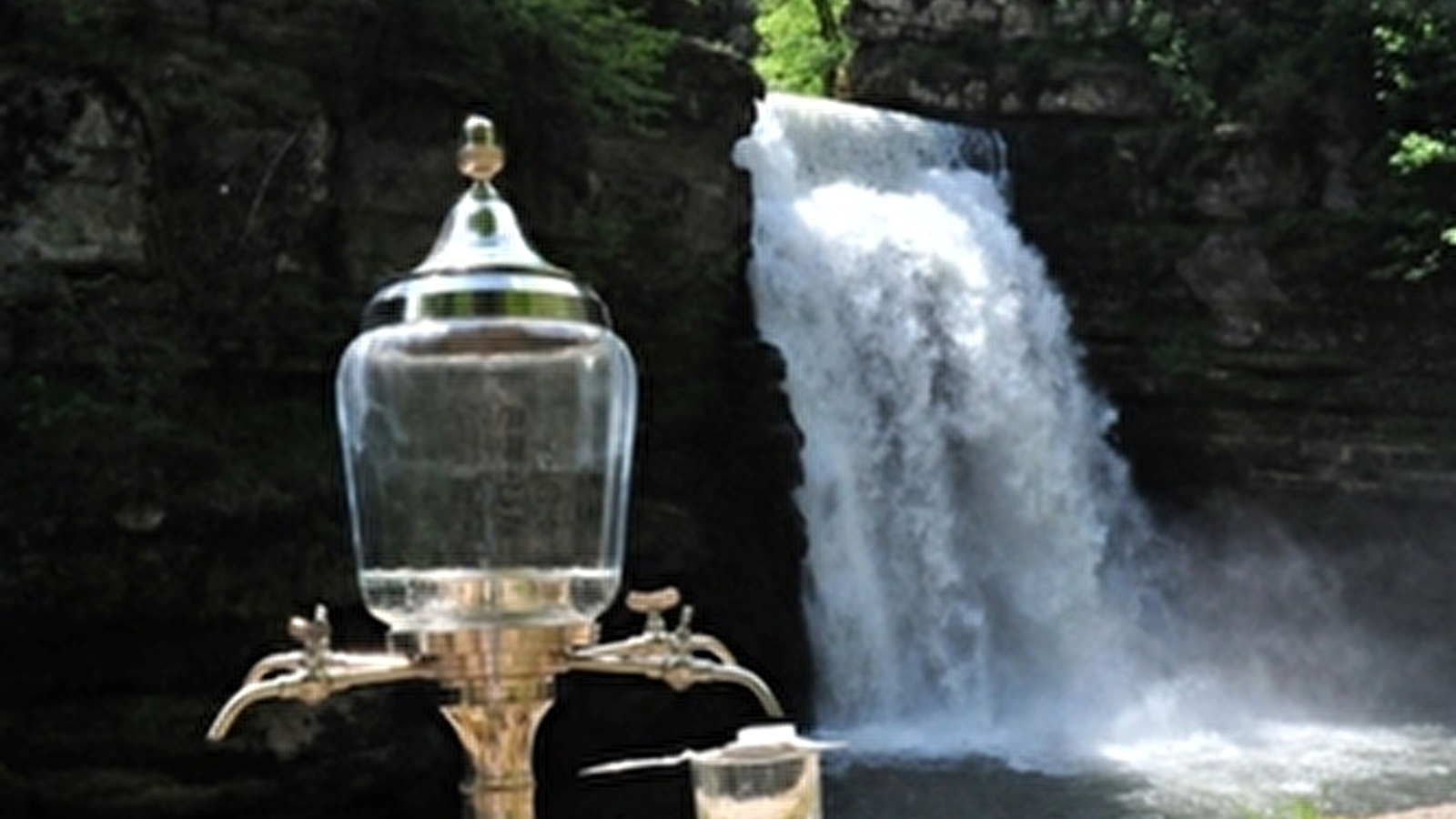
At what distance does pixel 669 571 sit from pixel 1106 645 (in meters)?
6.09

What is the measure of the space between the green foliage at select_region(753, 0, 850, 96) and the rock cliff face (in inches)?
144

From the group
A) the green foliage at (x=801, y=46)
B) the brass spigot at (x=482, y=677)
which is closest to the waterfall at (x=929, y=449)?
the green foliage at (x=801, y=46)

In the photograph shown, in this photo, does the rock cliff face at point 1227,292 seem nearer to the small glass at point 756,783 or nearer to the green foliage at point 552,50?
the green foliage at point 552,50

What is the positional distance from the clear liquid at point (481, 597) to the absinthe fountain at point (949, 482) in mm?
16076

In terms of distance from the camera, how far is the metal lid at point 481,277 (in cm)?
221

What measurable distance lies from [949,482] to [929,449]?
45 cm

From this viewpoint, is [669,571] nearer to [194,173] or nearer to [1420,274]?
[194,173]

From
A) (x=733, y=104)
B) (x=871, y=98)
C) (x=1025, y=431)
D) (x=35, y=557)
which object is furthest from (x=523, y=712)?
(x=871, y=98)

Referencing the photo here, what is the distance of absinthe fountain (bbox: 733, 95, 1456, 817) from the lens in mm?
19625

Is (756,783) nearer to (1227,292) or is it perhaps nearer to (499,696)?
(499,696)

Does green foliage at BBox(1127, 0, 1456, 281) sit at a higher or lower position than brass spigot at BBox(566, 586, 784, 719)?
higher

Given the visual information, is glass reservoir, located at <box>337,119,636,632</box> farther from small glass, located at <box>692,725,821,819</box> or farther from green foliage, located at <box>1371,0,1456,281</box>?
green foliage, located at <box>1371,0,1456,281</box>

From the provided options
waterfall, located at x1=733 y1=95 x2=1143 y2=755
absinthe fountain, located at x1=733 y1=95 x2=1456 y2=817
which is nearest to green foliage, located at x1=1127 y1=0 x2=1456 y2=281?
absinthe fountain, located at x1=733 y1=95 x2=1456 y2=817

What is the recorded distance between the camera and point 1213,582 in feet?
73.9
